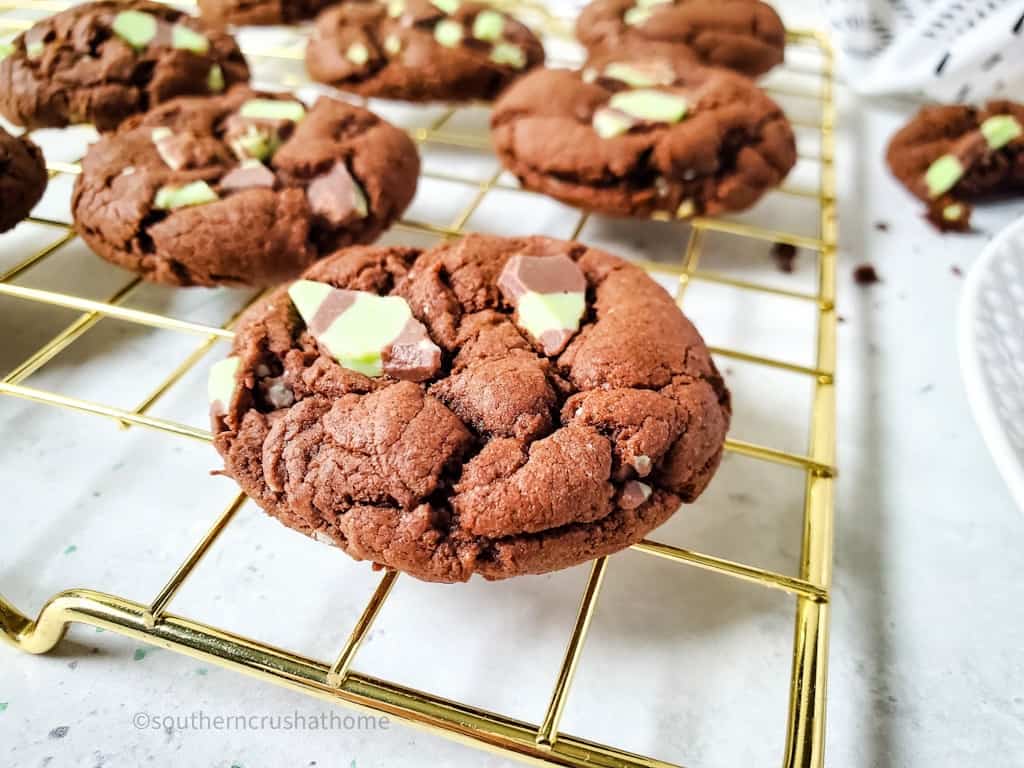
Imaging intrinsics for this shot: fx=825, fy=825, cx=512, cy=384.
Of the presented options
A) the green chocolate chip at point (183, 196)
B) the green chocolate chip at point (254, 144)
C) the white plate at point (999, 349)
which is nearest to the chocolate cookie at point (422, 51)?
the green chocolate chip at point (254, 144)

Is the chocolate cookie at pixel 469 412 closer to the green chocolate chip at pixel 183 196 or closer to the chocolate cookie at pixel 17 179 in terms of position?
the green chocolate chip at pixel 183 196

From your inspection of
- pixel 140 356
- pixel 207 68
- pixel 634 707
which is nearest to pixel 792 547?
pixel 634 707

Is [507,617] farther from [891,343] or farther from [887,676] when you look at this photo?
[891,343]

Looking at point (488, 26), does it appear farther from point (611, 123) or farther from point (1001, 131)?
point (1001, 131)

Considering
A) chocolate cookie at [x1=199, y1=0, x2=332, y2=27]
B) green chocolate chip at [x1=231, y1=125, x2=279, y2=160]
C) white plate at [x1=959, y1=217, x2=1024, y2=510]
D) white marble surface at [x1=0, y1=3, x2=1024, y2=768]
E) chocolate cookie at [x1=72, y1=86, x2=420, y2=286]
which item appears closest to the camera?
white plate at [x1=959, y1=217, x2=1024, y2=510]

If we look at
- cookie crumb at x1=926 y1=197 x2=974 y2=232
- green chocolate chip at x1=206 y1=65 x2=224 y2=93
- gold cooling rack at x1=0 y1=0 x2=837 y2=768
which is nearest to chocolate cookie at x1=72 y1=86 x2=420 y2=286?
gold cooling rack at x1=0 y1=0 x2=837 y2=768

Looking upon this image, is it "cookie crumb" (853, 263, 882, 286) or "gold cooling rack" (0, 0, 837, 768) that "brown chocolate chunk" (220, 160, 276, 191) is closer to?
"gold cooling rack" (0, 0, 837, 768)
